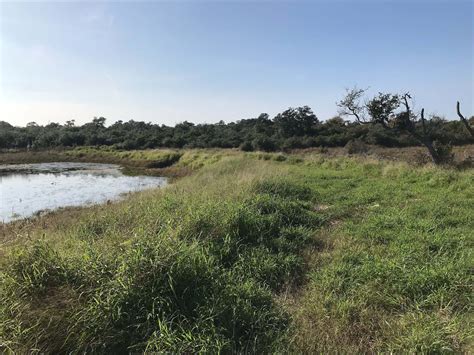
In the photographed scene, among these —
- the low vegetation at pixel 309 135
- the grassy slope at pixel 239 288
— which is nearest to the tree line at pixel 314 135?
the low vegetation at pixel 309 135

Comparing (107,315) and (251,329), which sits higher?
(107,315)

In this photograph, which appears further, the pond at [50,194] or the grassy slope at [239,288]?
the pond at [50,194]

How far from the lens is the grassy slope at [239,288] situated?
10.2 feet

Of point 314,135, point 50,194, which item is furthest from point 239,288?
point 314,135

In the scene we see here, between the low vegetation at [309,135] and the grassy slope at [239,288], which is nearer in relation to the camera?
the grassy slope at [239,288]

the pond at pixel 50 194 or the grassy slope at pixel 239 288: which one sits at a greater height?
the grassy slope at pixel 239 288

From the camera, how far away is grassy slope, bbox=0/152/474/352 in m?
3.11

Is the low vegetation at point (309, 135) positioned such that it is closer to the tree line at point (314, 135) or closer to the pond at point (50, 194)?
the tree line at point (314, 135)

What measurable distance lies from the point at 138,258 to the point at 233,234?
2527 mm

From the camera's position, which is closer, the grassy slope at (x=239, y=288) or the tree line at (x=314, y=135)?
the grassy slope at (x=239, y=288)

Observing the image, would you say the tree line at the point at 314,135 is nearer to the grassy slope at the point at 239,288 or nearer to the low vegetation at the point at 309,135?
the low vegetation at the point at 309,135

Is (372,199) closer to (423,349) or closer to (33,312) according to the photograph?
(423,349)

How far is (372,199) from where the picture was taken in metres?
9.85

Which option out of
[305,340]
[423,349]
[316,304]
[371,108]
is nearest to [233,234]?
[316,304]
